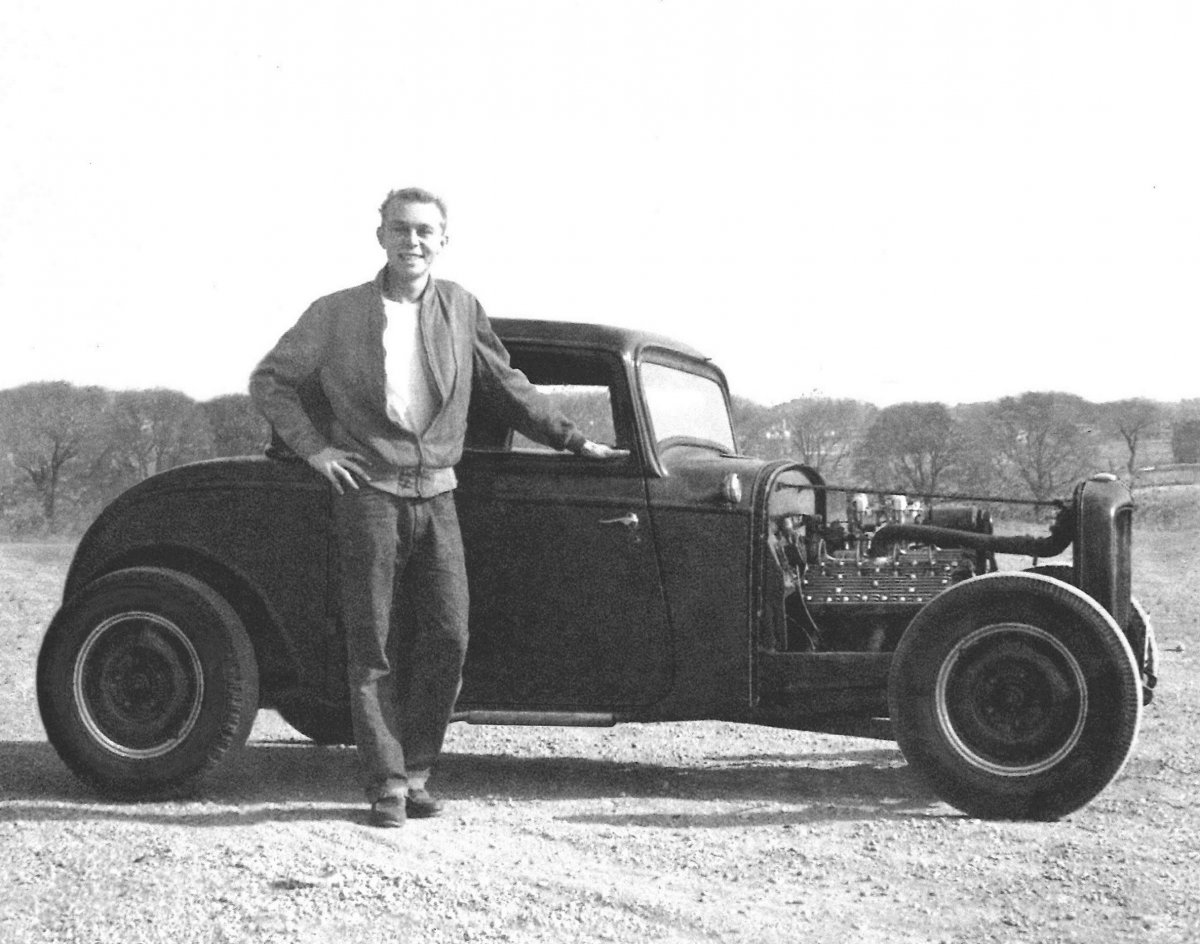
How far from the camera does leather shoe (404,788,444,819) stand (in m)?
4.94

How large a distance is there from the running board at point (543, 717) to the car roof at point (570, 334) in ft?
4.36

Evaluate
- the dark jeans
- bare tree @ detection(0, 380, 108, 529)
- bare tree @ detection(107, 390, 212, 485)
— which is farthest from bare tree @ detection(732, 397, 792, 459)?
bare tree @ detection(0, 380, 108, 529)

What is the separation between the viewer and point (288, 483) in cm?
546

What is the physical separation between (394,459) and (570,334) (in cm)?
104

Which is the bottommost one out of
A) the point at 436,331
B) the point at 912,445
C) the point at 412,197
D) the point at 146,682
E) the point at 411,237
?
the point at 146,682

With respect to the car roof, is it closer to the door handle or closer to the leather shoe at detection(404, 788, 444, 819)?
the door handle

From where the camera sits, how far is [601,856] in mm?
4371

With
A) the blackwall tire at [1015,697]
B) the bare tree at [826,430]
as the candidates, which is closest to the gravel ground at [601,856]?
the blackwall tire at [1015,697]

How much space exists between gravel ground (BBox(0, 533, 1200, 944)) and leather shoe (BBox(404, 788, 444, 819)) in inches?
1.8

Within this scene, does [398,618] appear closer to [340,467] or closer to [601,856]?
[340,467]

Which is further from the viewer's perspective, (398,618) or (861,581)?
(861,581)

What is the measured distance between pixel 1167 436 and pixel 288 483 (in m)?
13.3

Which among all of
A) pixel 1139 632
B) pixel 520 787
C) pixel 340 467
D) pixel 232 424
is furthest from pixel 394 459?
pixel 232 424

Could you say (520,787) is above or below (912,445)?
below
